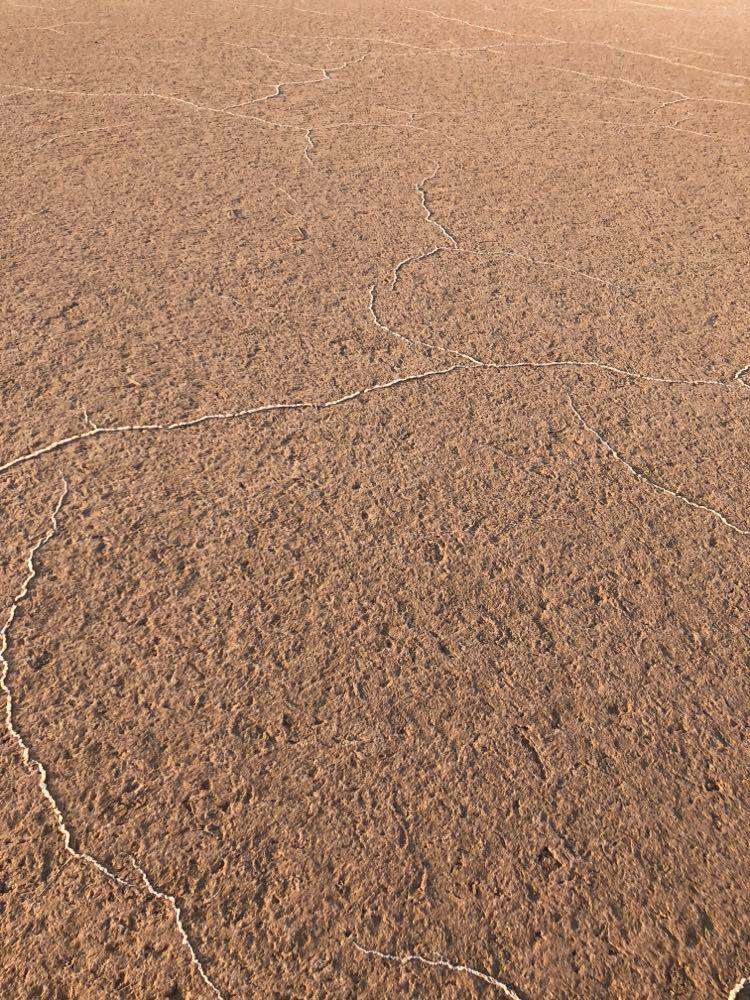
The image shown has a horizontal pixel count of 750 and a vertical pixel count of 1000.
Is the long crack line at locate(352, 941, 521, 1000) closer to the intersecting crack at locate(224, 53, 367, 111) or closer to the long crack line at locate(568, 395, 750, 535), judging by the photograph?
the long crack line at locate(568, 395, 750, 535)

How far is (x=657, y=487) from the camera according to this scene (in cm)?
203

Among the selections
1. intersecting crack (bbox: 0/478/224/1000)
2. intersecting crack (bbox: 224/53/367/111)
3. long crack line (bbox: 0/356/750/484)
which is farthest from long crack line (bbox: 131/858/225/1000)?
intersecting crack (bbox: 224/53/367/111)

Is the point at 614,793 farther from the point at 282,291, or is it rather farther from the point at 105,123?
the point at 105,123

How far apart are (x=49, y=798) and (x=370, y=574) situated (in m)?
0.65

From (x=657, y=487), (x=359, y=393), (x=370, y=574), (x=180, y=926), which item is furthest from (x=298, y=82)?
(x=180, y=926)

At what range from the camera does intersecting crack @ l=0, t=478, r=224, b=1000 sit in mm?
1229

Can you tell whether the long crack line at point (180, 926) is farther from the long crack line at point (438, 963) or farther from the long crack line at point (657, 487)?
the long crack line at point (657, 487)

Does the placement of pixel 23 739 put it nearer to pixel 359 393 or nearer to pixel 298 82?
pixel 359 393

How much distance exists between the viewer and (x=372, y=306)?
2.61m

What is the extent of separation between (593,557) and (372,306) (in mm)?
1060

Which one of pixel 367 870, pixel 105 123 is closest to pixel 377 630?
pixel 367 870

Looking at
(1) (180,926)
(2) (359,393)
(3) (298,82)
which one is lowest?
(1) (180,926)

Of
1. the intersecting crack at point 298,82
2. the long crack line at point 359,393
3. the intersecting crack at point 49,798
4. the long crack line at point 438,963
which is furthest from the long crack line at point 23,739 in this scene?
the intersecting crack at point 298,82

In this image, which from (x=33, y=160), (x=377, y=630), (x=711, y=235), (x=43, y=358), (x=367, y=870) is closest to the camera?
(x=367, y=870)
